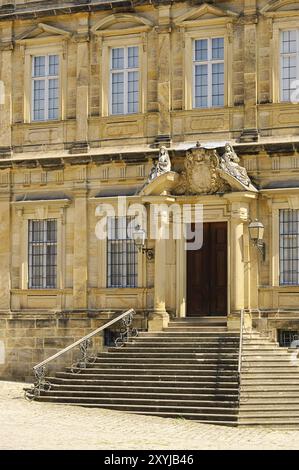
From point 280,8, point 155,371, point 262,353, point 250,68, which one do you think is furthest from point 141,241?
point 280,8

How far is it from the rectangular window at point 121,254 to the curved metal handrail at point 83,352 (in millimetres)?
1028

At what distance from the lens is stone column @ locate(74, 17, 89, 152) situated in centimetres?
3059

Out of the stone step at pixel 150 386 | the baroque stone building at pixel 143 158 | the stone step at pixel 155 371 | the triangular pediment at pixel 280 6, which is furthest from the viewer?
the triangular pediment at pixel 280 6

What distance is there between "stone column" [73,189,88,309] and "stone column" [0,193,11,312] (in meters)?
2.03

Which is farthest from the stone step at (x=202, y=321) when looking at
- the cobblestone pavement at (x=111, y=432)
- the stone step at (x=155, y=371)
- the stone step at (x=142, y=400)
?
the cobblestone pavement at (x=111, y=432)

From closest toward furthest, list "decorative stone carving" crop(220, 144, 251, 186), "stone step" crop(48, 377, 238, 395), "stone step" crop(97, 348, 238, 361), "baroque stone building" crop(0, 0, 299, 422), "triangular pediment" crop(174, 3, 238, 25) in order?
"stone step" crop(48, 377, 238, 395), "stone step" crop(97, 348, 238, 361), "decorative stone carving" crop(220, 144, 251, 186), "baroque stone building" crop(0, 0, 299, 422), "triangular pediment" crop(174, 3, 238, 25)

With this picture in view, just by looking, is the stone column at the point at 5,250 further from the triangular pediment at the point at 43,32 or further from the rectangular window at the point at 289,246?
the rectangular window at the point at 289,246

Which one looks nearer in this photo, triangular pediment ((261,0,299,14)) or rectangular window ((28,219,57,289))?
triangular pediment ((261,0,299,14))

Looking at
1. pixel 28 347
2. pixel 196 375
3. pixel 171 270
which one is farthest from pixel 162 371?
pixel 28 347

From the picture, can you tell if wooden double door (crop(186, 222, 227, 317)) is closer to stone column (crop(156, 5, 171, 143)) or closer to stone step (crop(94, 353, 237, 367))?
stone step (crop(94, 353, 237, 367))

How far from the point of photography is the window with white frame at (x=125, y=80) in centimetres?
3038

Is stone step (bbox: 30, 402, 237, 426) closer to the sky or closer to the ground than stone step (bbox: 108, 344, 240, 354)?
closer to the ground

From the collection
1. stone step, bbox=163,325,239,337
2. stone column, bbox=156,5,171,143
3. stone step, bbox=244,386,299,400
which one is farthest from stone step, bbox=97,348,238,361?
stone column, bbox=156,5,171,143

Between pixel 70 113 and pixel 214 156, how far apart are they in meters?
4.63
